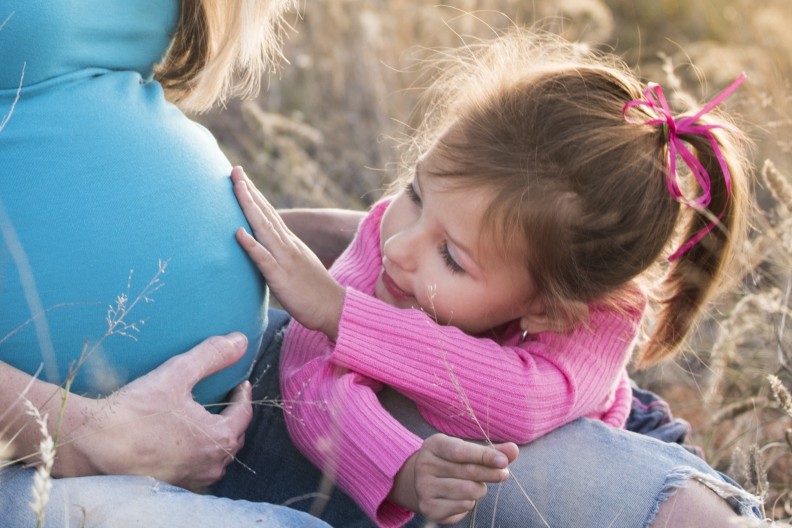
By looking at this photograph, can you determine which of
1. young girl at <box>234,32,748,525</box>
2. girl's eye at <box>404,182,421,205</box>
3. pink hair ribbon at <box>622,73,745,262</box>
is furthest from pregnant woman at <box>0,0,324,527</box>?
pink hair ribbon at <box>622,73,745,262</box>

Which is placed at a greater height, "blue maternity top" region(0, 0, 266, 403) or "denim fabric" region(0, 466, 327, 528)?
"blue maternity top" region(0, 0, 266, 403)

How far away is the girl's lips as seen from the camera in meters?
2.22

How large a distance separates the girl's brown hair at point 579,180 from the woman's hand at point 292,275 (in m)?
0.36

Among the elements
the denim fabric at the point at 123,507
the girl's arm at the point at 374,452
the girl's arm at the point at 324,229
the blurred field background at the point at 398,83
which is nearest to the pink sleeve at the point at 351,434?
the girl's arm at the point at 374,452

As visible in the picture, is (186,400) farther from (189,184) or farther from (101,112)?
(101,112)

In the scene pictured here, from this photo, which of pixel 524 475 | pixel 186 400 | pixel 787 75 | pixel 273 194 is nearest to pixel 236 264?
pixel 186 400

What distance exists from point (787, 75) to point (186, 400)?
360cm

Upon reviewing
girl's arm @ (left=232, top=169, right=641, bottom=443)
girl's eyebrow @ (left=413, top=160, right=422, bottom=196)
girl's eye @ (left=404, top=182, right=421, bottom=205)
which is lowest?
girl's arm @ (left=232, top=169, right=641, bottom=443)

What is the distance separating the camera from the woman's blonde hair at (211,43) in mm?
2285

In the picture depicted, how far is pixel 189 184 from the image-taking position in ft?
6.64

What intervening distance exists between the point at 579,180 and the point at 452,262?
318 mm

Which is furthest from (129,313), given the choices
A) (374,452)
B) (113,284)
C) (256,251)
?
(374,452)

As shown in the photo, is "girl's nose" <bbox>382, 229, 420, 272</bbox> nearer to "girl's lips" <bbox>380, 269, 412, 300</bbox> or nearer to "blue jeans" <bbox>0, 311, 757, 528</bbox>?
"girl's lips" <bbox>380, 269, 412, 300</bbox>

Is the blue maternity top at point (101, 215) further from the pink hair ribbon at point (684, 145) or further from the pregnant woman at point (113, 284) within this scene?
the pink hair ribbon at point (684, 145)
